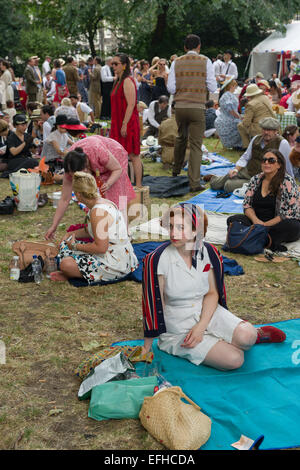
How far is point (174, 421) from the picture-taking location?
9.21 ft

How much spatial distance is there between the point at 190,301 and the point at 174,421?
93 cm

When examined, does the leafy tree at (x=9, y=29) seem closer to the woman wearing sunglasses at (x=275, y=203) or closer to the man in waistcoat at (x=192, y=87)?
the man in waistcoat at (x=192, y=87)

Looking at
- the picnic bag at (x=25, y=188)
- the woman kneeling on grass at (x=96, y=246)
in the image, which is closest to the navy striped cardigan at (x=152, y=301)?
the woman kneeling on grass at (x=96, y=246)

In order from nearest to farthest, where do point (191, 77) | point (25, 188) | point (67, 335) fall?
point (67, 335)
point (25, 188)
point (191, 77)

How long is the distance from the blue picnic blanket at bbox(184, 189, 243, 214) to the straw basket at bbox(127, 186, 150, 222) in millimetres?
811

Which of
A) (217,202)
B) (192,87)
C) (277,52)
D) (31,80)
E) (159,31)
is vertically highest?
(159,31)

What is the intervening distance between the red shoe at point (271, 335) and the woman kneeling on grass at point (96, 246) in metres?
1.55

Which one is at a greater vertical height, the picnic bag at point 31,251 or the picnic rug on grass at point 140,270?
the picnic bag at point 31,251

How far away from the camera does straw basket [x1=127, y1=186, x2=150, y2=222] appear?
6.87 meters

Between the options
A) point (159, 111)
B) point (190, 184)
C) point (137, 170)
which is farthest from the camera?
point (159, 111)

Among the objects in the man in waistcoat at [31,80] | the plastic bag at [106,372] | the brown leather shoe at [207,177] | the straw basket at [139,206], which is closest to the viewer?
the plastic bag at [106,372]

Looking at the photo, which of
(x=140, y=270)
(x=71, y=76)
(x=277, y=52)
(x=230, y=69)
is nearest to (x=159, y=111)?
(x=71, y=76)

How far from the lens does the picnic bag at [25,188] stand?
7.23m

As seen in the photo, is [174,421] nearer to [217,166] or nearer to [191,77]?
[191,77]
